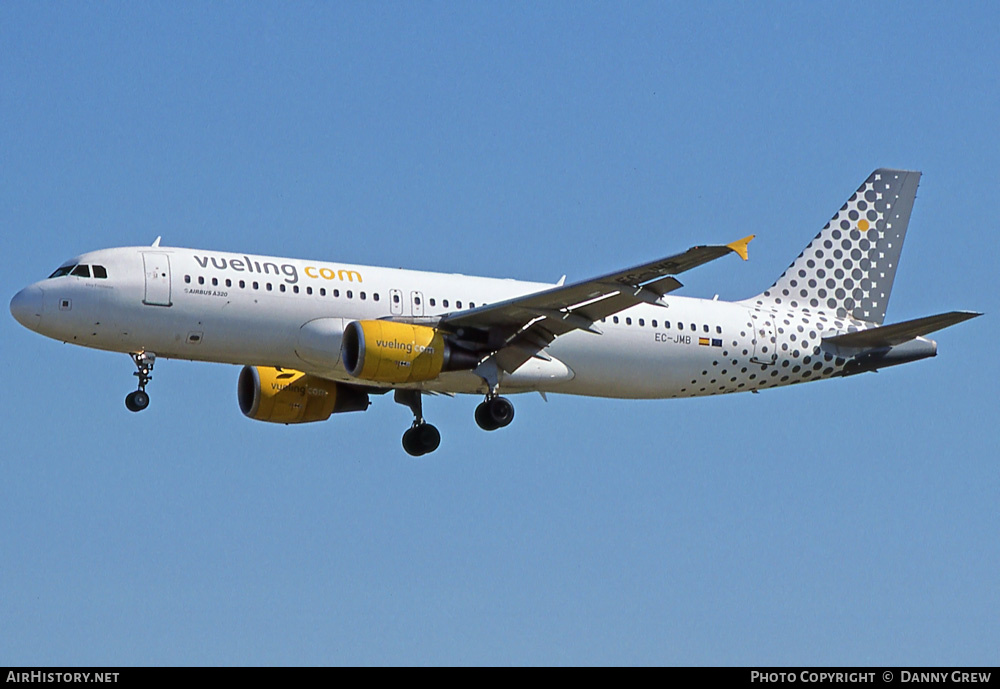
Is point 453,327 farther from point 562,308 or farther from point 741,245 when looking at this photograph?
point 741,245

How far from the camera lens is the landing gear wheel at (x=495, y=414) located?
1542 inches

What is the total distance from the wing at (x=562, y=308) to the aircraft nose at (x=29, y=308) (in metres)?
9.40

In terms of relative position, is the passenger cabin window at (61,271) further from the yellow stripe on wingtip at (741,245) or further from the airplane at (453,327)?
the yellow stripe on wingtip at (741,245)

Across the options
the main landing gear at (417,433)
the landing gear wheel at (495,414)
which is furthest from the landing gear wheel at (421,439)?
the landing gear wheel at (495,414)

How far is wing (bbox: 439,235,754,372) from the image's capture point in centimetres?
3491

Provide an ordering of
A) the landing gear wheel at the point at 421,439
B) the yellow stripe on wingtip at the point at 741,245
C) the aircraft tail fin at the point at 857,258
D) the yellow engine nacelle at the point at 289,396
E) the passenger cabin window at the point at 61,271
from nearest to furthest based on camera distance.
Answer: the yellow stripe on wingtip at the point at 741,245 < the passenger cabin window at the point at 61,271 < the yellow engine nacelle at the point at 289,396 < the landing gear wheel at the point at 421,439 < the aircraft tail fin at the point at 857,258

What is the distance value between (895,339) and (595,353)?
832cm

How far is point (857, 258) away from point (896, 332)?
4.63 m

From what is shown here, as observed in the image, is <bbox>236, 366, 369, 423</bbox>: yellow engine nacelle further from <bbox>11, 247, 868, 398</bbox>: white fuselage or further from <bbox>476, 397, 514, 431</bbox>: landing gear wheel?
<bbox>476, 397, 514, 431</bbox>: landing gear wheel

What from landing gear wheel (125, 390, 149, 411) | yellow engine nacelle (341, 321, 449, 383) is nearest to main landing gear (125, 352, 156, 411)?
landing gear wheel (125, 390, 149, 411)

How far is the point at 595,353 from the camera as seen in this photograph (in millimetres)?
40594

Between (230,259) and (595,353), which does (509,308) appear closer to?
(595,353)
